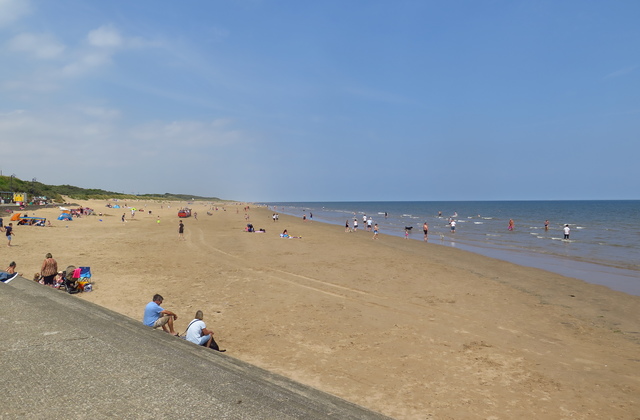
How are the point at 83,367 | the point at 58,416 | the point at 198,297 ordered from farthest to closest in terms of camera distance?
the point at 198,297 → the point at 83,367 → the point at 58,416

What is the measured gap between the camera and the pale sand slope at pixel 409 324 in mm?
7176

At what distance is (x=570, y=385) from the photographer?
761 centimetres

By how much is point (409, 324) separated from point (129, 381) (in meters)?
7.81

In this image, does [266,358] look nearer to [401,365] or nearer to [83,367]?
[401,365]

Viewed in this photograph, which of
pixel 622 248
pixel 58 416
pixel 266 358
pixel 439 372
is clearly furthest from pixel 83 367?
pixel 622 248

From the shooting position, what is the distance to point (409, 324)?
1095 cm

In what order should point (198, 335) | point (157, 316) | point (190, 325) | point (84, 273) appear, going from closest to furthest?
1. point (198, 335)
2. point (190, 325)
3. point (157, 316)
4. point (84, 273)

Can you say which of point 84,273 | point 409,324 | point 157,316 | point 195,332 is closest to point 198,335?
point 195,332

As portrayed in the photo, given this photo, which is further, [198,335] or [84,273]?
[84,273]

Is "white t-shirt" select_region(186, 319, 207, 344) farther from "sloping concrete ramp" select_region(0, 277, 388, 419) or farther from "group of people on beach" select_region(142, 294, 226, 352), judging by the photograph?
"sloping concrete ramp" select_region(0, 277, 388, 419)

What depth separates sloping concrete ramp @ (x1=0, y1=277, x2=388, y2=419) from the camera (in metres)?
4.39

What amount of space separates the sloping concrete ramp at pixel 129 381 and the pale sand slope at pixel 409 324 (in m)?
2.25

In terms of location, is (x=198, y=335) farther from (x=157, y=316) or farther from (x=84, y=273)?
(x=84, y=273)

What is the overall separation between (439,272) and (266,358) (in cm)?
1269
